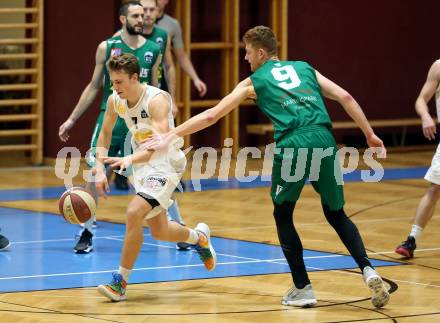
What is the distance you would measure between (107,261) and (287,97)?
254cm

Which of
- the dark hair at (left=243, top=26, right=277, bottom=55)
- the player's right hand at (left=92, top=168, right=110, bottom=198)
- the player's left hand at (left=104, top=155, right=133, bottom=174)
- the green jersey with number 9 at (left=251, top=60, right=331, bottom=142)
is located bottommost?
the player's right hand at (left=92, top=168, right=110, bottom=198)

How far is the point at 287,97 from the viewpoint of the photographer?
282 inches

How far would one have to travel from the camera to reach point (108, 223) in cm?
1091

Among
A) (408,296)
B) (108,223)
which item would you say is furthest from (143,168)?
(108,223)

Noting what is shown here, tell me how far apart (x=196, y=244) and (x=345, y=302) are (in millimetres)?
1372

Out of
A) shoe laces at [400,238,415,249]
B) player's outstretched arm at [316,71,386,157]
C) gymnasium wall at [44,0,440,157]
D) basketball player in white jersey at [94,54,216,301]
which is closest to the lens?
player's outstretched arm at [316,71,386,157]

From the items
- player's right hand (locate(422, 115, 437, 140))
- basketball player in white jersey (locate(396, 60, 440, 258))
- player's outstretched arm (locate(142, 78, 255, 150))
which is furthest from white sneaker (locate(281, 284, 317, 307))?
player's right hand (locate(422, 115, 437, 140))

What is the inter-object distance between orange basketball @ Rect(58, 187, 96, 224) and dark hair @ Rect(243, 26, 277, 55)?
1775 mm

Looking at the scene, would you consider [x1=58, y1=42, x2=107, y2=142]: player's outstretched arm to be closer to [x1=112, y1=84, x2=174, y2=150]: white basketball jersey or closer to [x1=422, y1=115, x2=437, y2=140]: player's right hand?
[x1=112, y1=84, x2=174, y2=150]: white basketball jersey

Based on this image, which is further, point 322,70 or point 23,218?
point 322,70

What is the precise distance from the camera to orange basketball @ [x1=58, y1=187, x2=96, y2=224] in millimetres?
8000

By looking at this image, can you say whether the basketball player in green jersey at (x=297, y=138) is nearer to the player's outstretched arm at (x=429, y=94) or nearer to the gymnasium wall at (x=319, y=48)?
the player's outstretched arm at (x=429, y=94)

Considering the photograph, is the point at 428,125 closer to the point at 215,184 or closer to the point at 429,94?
the point at 429,94

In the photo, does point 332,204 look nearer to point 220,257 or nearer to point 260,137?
point 220,257
